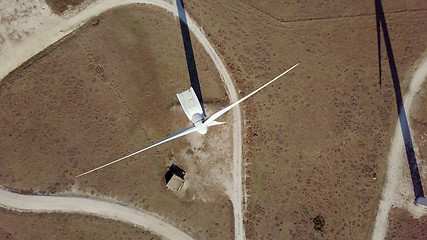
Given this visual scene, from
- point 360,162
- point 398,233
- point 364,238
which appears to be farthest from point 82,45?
point 398,233

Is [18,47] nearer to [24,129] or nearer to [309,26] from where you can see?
[24,129]

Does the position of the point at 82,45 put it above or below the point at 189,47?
above

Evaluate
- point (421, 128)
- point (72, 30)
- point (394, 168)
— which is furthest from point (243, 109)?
point (72, 30)

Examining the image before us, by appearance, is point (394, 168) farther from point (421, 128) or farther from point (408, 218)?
point (408, 218)

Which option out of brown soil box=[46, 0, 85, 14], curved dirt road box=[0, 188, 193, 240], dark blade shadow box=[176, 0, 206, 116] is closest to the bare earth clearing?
curved dirt road box=[0, 188, 193, 240]

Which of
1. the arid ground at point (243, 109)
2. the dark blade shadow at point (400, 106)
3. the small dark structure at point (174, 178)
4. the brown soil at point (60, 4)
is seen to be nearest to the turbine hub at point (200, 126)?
the arid ground at point (243, 109)

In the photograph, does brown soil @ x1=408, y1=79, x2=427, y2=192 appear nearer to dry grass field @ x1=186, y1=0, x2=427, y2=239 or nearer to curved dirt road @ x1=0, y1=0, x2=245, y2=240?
dry grass field @ x1=186, y1=0, x2=427, y2=239

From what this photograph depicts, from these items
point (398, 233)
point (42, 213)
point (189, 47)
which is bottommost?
point (398, 233)
